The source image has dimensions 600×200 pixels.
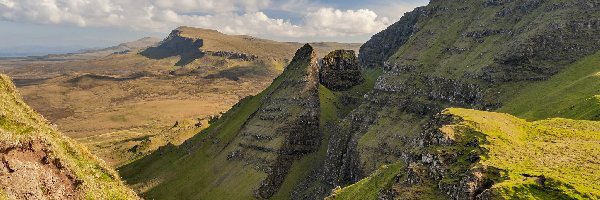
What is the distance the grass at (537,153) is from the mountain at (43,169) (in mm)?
43565

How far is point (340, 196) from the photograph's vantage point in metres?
99.6

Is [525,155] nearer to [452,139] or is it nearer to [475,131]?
[475,131]

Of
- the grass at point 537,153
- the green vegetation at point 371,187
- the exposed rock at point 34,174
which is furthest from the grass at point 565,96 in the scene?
the exposed rock at point 34,174

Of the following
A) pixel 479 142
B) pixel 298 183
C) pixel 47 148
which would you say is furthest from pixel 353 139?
pixel 47 148

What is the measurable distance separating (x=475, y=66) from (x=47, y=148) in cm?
15875

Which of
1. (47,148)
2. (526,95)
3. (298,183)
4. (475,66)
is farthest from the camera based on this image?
(298,183)

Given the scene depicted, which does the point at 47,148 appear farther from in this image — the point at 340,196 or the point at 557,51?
the point at 557,51

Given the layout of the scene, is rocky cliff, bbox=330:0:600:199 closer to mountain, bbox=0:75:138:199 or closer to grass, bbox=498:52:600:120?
grass, bbox=498:52:600:120

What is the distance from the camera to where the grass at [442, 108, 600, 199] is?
2020 inches

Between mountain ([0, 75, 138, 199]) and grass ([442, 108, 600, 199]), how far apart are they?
43.6 metres

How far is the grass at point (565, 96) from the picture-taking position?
4375 inches

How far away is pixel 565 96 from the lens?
130000 mm

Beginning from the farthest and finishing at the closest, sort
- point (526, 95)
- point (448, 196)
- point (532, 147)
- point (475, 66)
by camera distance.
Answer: point (475, 66), point (526, 95), point (532, 147), point (448, 196)

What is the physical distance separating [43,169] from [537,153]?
5919cm
